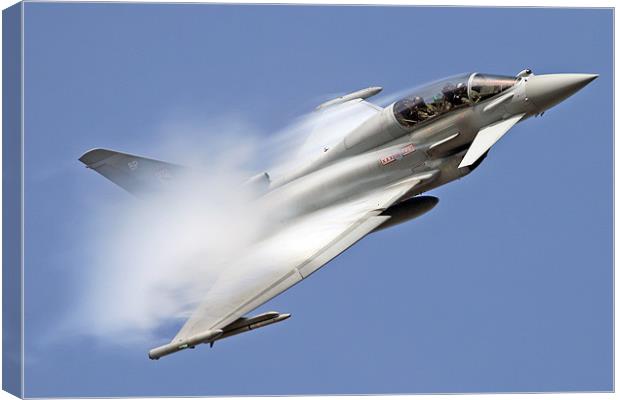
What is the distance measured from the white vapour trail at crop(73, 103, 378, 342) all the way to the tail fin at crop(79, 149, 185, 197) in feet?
0.58

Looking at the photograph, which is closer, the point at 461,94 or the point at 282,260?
the point at 461,94

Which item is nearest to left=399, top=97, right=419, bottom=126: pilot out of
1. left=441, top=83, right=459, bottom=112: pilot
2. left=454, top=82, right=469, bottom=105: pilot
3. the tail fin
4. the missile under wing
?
left=441, top=83, right=459, bottom=112: pilot

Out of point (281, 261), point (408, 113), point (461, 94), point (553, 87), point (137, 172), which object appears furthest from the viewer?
point (137, 172)

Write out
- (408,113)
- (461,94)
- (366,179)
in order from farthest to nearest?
1. (366,179)
2. (408,113)
3. (461,94)

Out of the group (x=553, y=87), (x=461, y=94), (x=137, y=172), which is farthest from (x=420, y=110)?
(x=137, y=172)

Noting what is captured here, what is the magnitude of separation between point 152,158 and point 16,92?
2610 millimetres

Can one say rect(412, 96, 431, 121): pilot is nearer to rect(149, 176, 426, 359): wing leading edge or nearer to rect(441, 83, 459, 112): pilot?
rect(441, 83, 459, 112): pilot

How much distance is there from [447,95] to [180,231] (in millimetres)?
3920

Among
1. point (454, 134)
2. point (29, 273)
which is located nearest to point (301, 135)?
point (454, 134)

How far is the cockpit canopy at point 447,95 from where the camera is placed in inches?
778

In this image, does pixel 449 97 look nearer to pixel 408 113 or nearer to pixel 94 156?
pixel 408 113

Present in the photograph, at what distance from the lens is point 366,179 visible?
20422 millimetres

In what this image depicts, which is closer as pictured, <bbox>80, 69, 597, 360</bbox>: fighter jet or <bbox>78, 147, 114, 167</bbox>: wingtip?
<bbox>80, 69, 597, 360</bbox>: fighter jet

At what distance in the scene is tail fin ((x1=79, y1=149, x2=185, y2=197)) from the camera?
868 inches
